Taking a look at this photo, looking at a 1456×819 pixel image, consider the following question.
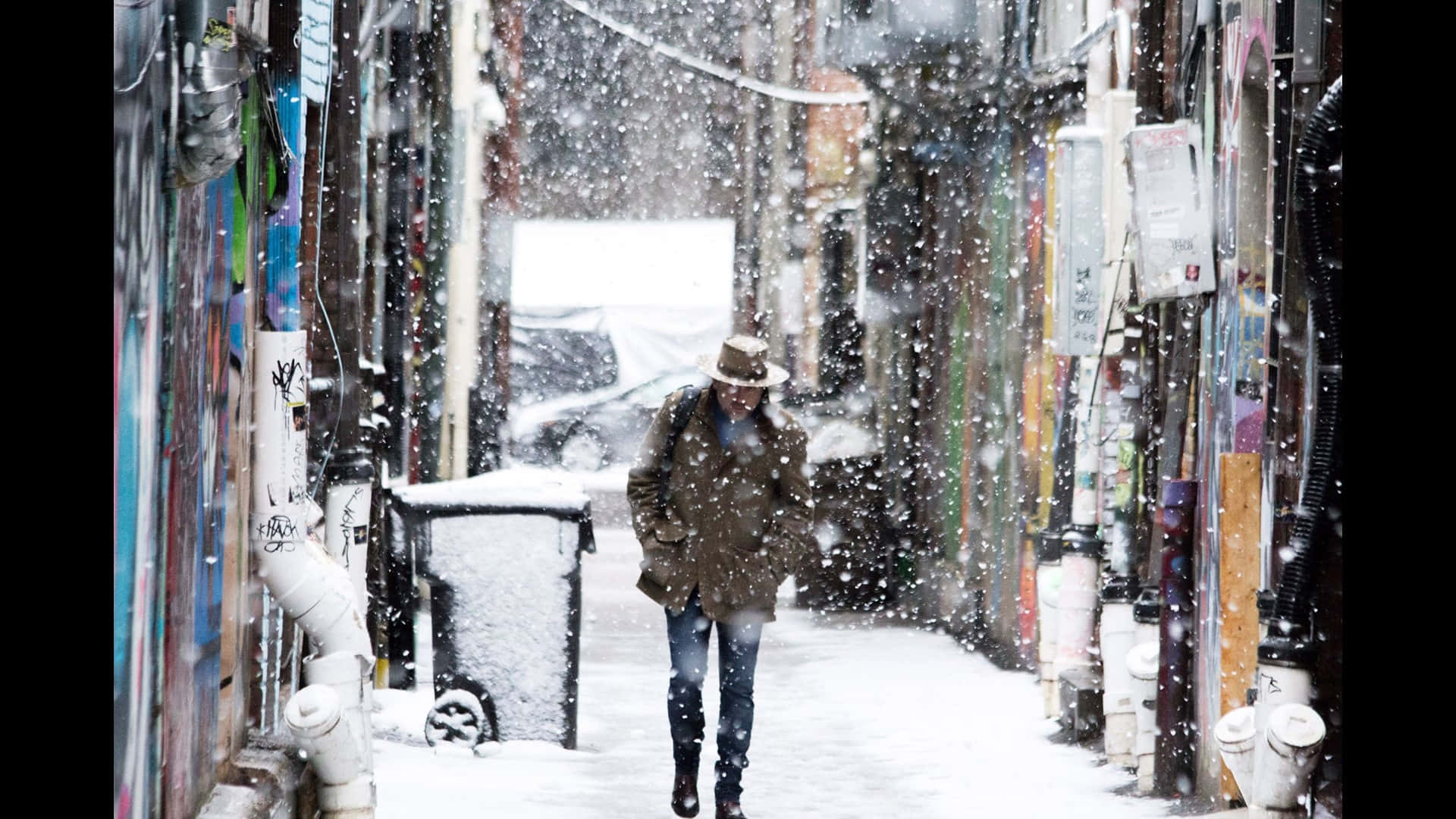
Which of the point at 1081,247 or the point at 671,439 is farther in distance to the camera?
the point at 1081,247

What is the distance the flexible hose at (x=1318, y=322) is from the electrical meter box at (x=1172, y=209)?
157cm

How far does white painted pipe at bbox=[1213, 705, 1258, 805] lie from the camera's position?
5492 millimetres

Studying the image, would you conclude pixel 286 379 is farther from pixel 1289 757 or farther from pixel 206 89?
pixel 1289 757

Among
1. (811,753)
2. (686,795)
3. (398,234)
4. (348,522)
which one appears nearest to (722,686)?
(686,795)

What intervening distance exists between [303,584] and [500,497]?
2.07 m

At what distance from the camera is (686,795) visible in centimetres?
655

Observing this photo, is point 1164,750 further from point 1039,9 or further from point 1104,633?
point 1039,9

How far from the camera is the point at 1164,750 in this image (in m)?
6.96

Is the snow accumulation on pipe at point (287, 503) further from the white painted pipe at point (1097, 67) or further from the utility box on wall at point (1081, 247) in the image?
the white painted pipe at point (1097, 67)

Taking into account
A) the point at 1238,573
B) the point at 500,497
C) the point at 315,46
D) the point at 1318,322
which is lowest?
the point at 1238,573

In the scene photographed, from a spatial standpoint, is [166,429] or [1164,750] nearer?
[166,429]

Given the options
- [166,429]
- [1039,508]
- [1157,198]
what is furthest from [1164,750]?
[166,429]
